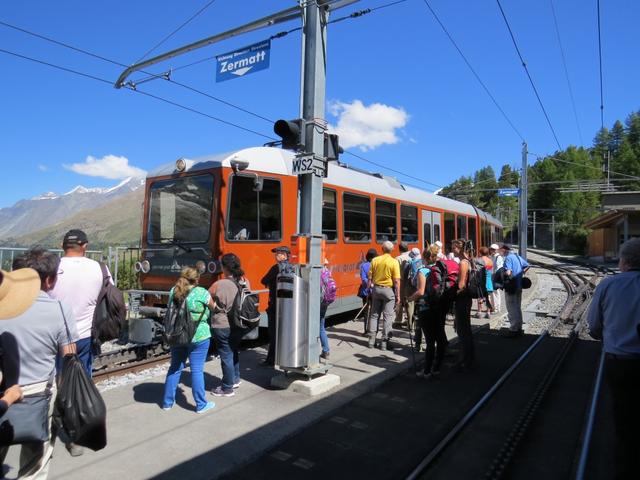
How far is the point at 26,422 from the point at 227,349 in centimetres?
283

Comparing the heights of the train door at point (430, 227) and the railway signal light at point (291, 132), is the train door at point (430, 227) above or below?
below

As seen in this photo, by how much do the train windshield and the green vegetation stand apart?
176 ft

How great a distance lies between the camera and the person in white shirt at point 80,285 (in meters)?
3.97

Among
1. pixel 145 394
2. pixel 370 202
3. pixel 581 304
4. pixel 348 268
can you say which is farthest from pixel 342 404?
pixel 581 304

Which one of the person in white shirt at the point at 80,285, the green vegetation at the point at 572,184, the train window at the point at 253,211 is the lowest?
the person in white shirt at the point at 80,285

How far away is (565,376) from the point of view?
629 cm

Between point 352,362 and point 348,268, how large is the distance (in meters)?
3.25

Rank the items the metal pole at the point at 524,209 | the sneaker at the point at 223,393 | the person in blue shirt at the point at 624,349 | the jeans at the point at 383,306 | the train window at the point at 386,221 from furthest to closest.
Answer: the metal pole at the point at 524,209
the train window at the point at 386,221
the jeans at the point at 383,306
the sneaker at the point at 223,393
the person in blue shirt at the point at 624,349

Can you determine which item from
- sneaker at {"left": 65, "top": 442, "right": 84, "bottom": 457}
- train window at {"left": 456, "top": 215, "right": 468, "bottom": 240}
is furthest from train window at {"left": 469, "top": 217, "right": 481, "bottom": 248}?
sneaker at {"left": 65, "top": 442, "right": 84, "bottom": 457}

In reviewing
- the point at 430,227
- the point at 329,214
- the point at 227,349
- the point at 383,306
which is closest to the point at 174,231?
the point at 329,214

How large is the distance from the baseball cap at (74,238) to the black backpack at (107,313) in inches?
12.4

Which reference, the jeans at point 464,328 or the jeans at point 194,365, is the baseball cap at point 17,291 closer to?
the jeans at point 194,365

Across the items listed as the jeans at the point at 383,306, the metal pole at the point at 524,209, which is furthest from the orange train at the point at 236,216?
the metal pole at the point at 524,209

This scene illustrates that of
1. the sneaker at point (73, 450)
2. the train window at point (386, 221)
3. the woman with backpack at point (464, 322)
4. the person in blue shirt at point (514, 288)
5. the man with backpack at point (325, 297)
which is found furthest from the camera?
the train window at point (386, 221)
